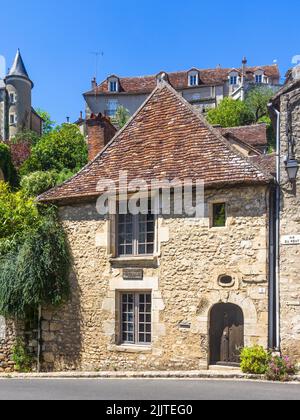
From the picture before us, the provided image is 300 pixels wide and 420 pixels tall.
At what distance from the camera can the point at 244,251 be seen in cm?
1067

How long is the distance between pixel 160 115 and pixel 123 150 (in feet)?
4.24

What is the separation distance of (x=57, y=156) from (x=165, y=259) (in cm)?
2380

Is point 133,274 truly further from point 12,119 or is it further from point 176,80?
point 12,119

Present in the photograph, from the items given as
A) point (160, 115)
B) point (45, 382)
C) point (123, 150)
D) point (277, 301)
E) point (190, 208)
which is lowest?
point (45, 382)

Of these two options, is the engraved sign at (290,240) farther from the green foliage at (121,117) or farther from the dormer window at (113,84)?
the dormer window at (113,84)

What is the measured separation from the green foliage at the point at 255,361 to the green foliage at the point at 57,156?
24.0m

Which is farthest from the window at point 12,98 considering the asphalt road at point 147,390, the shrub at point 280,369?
the shrub at point 280,369

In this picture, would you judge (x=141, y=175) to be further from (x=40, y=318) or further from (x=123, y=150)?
(x=40, y=318)

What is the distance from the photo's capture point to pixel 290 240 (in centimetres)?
1038

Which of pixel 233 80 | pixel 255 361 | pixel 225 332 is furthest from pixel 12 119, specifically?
pixel 255 361

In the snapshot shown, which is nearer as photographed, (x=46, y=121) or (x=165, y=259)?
(x=165, y=259)

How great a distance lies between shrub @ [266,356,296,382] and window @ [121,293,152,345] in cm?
307
